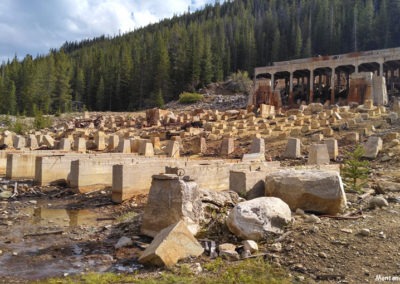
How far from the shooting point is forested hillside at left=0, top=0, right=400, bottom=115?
7306 cm

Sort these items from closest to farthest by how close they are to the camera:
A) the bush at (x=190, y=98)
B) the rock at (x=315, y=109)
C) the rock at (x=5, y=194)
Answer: the rock at (x=5, y=194) → the rock at (x=315, y=109) → the bush at (x=190, y=98)

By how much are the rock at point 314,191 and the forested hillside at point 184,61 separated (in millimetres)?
56415

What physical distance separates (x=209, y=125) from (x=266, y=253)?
83.6 feet

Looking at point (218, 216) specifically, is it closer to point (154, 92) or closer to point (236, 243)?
point (236, 243)

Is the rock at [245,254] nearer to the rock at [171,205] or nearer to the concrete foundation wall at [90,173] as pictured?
the rock at [171,205]

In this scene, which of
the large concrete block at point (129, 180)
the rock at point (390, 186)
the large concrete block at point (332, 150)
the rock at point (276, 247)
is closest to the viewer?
the rock at point (276, 247)

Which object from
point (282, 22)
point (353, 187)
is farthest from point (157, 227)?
point (282, 22)

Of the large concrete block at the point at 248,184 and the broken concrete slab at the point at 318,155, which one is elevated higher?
the broken concrete slab at the point at 318,155

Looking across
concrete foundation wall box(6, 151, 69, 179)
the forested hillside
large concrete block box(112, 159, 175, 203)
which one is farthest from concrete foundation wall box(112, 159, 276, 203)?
the forested hillside

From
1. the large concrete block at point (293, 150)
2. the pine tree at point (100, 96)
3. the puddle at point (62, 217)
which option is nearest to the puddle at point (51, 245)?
the puddle at point (62, 217)

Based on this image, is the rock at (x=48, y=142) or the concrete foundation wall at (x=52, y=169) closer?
the concrete foundation wall at (x=52, y=169)

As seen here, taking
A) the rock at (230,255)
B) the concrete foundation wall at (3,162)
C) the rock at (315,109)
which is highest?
the rock at (315,109)

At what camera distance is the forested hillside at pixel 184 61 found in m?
73.1

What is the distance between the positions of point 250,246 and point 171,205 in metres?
2.19
